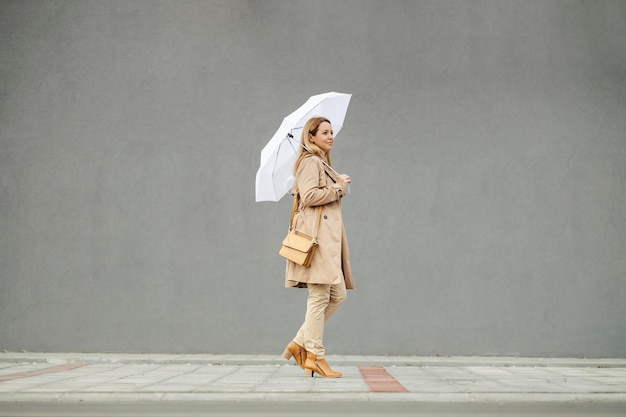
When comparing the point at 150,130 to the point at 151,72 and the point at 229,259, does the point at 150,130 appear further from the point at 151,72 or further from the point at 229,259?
the point at 229,259

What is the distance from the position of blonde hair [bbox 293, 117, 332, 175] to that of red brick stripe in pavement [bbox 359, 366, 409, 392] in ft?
5.19

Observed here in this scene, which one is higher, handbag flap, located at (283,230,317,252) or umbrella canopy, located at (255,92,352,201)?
umbrella canopy, located at (255,92,352,201)

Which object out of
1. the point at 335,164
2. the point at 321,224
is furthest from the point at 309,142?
the point at 335,164

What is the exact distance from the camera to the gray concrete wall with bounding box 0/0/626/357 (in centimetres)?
620

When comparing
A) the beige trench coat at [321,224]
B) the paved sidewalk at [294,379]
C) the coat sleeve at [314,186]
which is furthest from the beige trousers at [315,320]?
the coat sleeve at [314,186]

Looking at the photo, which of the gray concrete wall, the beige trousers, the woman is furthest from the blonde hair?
the gray concrete wall

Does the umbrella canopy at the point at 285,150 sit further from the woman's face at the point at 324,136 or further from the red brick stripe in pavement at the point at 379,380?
the red brick stripe in pavement at the point at 379,380

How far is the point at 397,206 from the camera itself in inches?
248

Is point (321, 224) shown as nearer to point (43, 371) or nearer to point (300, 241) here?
point (300, 241)

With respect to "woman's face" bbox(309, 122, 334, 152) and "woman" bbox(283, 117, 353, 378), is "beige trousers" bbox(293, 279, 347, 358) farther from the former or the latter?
"woman's face" bbox(309, 122, 334, 152)

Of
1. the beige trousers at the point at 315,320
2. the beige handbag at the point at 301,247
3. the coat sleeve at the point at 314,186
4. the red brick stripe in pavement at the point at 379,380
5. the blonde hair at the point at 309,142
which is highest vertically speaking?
the blonde hair at the point at 309,142

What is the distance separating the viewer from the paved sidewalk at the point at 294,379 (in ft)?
12.4

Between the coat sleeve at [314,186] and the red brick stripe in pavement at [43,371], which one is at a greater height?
the coat sleeve at [314,186]

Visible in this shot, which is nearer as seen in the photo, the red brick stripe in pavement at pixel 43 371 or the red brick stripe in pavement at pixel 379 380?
the red brick stripe in pavement at pixel 379 380
